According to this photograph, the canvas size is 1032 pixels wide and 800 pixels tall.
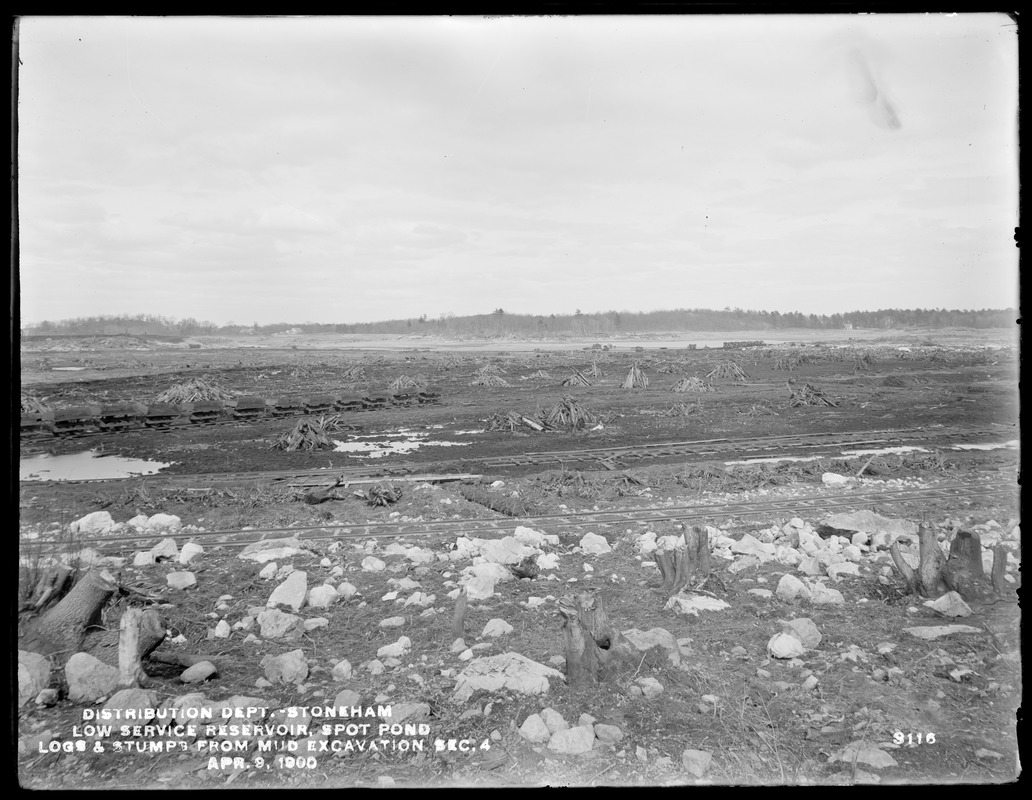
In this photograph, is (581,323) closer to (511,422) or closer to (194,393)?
(511,422)

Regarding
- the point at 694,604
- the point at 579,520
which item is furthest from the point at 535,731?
the point at 579,520

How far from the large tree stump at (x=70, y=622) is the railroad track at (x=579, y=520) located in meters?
0.59

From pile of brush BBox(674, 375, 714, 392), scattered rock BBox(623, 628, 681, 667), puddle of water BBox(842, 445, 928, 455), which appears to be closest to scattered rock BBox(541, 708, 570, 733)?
scattered rock BBox(623, 628, 681, 667)

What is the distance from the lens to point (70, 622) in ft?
10.4

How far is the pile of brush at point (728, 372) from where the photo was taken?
466 centimetres

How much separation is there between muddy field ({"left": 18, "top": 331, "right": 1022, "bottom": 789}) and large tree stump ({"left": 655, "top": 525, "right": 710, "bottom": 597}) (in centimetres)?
10

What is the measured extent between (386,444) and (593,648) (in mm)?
2456

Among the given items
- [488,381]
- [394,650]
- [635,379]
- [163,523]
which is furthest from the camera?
[488,381]

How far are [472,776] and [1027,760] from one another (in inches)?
120

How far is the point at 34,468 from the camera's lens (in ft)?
11.5

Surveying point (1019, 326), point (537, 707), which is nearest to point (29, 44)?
point (537, 707)

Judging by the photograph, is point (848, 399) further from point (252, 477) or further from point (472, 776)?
point (252, 477)

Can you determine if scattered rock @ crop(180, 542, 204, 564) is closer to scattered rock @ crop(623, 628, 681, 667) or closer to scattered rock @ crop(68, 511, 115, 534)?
scattered rock @ crop(68, 511, 115, 534)

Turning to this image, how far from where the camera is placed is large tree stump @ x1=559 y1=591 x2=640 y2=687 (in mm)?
3045
